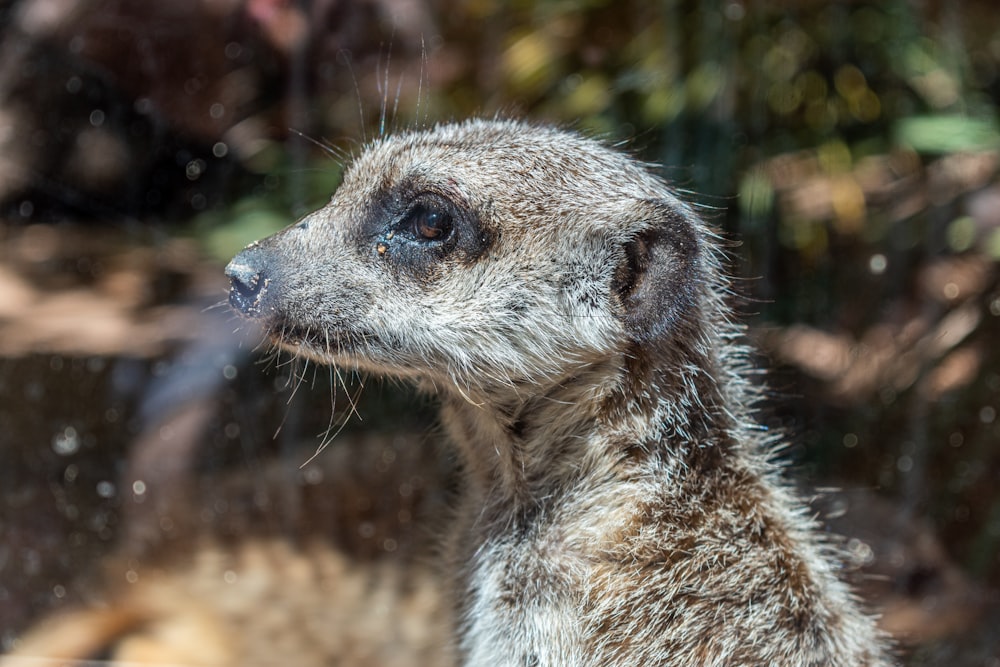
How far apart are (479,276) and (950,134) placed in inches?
84.8

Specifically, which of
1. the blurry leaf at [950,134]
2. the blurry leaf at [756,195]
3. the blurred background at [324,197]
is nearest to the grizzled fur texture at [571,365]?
→ the blurred background at [324,197]

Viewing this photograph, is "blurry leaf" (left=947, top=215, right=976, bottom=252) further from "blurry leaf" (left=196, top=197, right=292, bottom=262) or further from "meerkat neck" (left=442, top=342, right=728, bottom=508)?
"blurry leaf" (left=196, top=197, right=292, bottom=262)

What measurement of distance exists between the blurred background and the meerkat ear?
27.1 inches

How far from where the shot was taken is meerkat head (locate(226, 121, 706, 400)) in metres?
1.54

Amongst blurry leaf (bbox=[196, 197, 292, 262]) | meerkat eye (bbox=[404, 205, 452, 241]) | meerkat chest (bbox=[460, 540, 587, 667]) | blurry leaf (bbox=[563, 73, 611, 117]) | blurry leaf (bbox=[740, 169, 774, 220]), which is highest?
blurry leaf (bbox=[563, 73, 611, 117])

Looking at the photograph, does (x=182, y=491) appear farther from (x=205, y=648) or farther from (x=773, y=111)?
(x=773, y=111)

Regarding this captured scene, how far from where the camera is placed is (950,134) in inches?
118

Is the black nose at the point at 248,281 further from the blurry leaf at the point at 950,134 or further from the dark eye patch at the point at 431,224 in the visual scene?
the blurry leaf at the point at 950,134

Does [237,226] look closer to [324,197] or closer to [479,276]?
[324,197]

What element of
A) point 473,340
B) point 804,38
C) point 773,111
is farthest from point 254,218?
point 804,38

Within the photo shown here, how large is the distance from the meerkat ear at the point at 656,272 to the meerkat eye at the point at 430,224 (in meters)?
0.30

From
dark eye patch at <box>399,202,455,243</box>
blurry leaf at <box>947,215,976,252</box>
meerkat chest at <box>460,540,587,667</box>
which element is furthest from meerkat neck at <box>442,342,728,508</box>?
blurry leaf at <box>947,215,976,252</box>

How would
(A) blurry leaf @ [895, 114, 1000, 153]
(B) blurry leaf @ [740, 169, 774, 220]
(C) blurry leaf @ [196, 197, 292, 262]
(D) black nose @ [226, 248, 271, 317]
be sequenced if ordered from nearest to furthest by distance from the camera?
(D) black nose @ [226, 248, 271, 317] → (C) blurry leaf @ [196, 197, 292, 262] → (B) blurry leaf @ [740, 169, 774, 220] → (A) blurry leaf @ [895, 114, 1000, 153]

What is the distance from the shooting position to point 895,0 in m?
2.92
